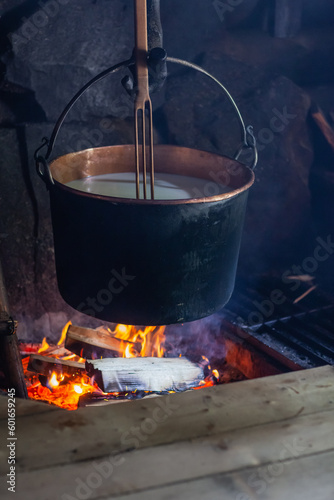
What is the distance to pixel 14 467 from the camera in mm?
1539

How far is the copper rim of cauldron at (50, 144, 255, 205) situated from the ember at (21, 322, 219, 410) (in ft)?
Result: 4.15

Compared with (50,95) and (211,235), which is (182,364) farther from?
(50,95)

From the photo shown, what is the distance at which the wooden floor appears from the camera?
4.79 feet

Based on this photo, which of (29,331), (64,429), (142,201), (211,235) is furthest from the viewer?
(29,331)

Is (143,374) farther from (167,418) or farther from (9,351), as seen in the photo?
(167,418)

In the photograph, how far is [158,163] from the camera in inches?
105

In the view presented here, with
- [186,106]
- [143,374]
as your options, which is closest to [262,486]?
[143,374]

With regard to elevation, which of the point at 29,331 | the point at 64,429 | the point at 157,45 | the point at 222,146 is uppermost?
the point at 157,45

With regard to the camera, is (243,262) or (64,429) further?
(243,262)

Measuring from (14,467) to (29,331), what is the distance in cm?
→ 220

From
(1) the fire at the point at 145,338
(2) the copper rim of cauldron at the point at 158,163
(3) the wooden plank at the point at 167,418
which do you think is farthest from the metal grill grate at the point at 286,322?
(2) the copper rim of cauldron at the point at 158,163

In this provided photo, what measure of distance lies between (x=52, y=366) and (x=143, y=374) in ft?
2.09

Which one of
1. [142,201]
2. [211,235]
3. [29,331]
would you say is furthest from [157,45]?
[29,331]

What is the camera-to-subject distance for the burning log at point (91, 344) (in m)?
3.29
